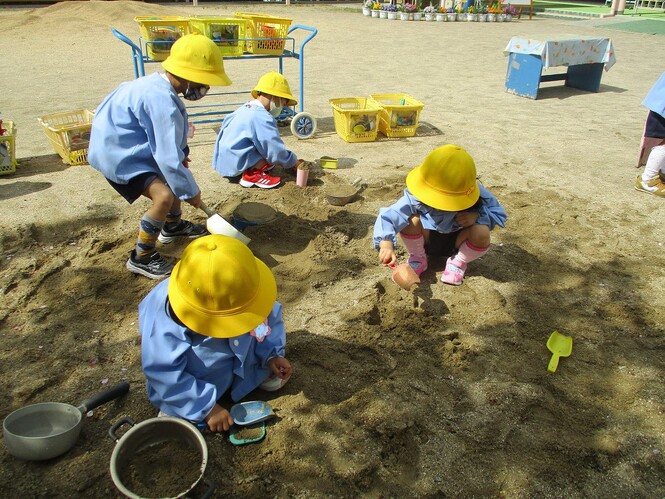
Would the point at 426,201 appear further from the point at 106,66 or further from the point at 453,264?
the point at 106,66

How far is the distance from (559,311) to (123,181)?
8.70ft

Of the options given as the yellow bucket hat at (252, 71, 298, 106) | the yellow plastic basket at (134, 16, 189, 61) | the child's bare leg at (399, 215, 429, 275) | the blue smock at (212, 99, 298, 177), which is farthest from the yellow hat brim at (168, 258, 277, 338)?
the yellow plastic basket at (134, 16, 189, 61)

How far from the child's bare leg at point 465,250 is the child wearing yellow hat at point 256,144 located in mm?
1766

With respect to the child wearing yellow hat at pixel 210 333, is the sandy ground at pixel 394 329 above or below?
below

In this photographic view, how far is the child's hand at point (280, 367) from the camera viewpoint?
2.33 meters

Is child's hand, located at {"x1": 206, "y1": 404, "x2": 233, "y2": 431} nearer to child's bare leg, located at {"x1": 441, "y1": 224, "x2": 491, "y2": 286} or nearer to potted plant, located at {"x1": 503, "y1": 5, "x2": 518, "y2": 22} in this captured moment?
child's bare leg, located at {"x1": 441, "y1": 224, "x2": 491, "y2": 286}

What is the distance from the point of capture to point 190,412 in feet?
6.86

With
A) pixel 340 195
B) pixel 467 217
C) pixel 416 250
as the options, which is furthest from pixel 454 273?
pixel 340 195

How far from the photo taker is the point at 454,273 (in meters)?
3.28

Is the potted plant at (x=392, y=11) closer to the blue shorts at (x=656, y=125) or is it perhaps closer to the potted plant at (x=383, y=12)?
the potted plant at (x=383, y=12)

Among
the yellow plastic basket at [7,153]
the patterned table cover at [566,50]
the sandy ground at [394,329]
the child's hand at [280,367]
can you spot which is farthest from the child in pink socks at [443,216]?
the patterned table cover at [566,50]

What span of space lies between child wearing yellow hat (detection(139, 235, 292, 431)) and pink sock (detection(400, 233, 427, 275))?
1.23 meters

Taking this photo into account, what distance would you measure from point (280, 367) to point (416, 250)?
133 centimetres

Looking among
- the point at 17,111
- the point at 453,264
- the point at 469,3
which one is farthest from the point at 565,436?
the point at 469,3
